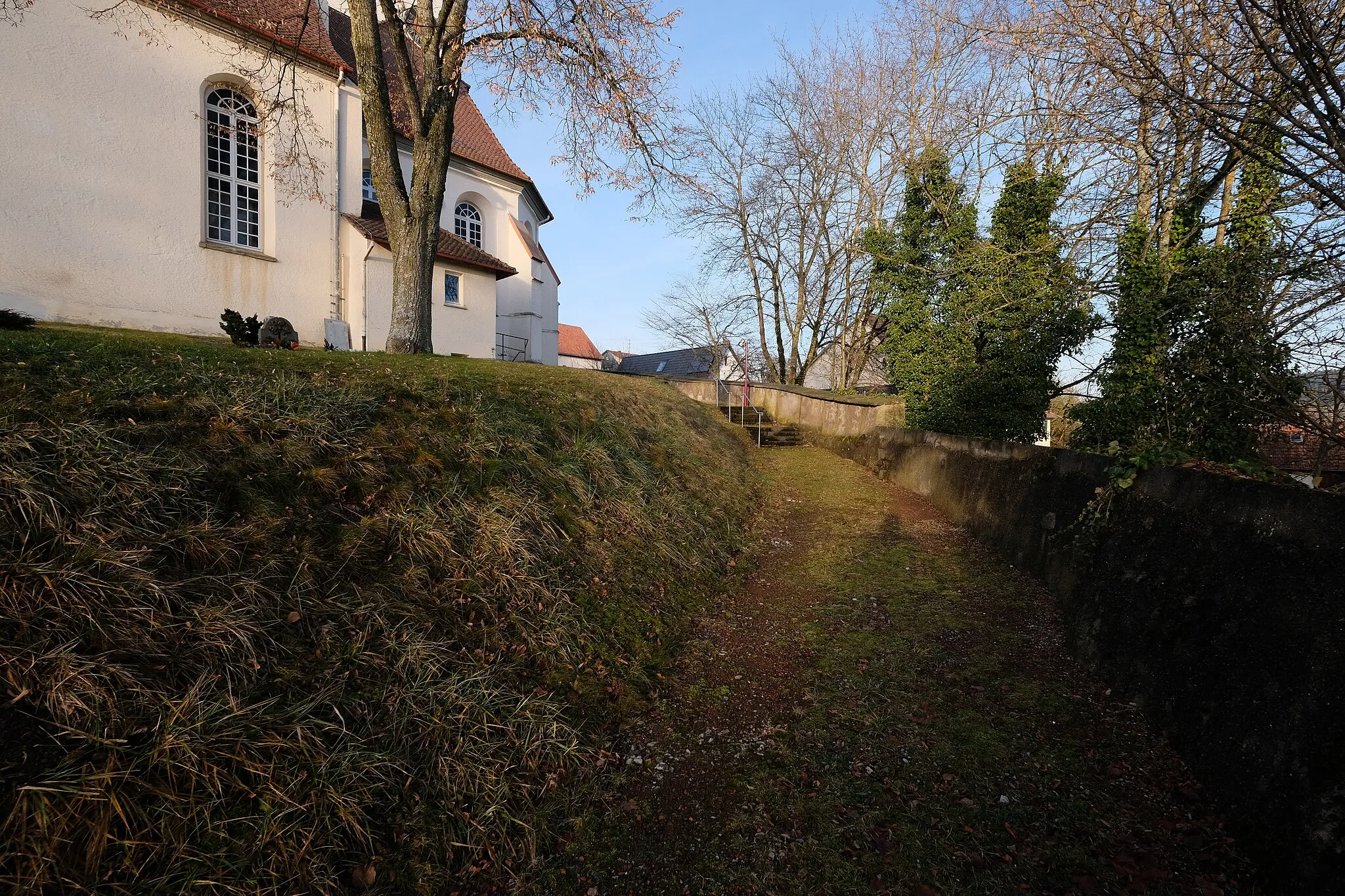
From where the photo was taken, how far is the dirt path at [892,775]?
2.59m

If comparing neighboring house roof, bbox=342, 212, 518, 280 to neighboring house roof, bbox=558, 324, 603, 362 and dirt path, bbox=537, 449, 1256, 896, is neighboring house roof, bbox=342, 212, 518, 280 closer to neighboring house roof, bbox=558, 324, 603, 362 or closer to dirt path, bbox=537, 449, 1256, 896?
dirt path, bbox=537, 449, 1256, 896

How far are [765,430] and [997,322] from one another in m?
5.83

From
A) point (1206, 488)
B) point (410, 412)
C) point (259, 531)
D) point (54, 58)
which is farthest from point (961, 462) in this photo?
point (54, 58)

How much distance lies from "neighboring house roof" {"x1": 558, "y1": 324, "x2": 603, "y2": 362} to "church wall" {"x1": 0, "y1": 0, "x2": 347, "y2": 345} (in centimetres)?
5095

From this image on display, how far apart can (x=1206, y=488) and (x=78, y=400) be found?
7101 mm

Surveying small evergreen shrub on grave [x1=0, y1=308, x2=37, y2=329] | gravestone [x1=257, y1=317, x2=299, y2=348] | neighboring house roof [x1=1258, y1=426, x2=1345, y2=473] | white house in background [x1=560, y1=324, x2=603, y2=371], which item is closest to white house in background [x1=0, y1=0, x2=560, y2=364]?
gravestone [x1=257, y1=317, x2=299, y2=348]

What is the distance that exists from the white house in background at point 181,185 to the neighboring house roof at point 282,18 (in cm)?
5

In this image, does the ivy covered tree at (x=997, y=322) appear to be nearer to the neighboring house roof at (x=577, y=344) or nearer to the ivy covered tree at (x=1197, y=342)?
the ivy covered tree at (x=1197, y=342)

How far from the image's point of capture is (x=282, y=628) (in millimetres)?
2688

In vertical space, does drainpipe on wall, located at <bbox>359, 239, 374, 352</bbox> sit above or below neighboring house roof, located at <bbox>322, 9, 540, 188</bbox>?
below

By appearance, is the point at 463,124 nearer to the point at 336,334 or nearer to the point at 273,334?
the point at 336,334

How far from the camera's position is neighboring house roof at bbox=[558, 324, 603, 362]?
64.4 m

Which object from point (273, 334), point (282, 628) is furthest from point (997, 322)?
point (273, 334)

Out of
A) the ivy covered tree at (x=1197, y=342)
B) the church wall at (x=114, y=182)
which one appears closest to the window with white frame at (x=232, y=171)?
the church wall at (x=114, y=182)
